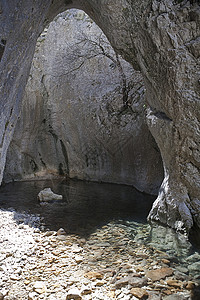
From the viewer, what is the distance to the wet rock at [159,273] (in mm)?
3275

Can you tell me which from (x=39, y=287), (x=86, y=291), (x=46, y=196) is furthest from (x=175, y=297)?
(x=46, y=196)

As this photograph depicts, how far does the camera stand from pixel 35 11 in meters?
4.39

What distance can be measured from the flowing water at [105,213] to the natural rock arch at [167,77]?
20.9 inches

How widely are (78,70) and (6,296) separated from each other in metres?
10.5

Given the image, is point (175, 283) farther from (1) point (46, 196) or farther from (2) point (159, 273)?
(1) point (46, 196)

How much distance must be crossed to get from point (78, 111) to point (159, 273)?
9331 mm

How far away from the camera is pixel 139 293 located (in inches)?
115

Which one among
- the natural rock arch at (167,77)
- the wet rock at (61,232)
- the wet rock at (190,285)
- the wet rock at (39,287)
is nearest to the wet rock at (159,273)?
the wet rock at (190,285)

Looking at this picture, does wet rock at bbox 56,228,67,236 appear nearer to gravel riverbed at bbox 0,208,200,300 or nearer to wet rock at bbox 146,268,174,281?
gravel riverbed at bbox 0,208,200,300

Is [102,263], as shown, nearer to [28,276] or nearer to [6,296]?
[28,276]

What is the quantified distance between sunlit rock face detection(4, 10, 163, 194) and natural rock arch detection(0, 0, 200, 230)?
4.75 m

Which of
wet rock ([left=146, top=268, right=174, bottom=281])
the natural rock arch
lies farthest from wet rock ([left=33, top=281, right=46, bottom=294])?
the natural rock arch

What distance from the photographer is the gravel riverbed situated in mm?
2939

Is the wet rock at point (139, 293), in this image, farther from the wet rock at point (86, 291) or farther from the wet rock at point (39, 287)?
the wet rock at point (39, 287)
